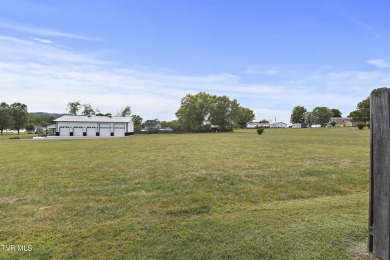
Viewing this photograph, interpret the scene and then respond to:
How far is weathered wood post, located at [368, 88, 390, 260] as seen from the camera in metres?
2.23

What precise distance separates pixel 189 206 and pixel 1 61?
45.4 feet

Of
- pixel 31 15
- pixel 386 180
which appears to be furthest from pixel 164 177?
pixel 31 15

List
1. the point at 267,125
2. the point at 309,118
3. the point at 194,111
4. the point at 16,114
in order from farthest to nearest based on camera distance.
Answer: the point at 267,125, the point at 309,118, the point at 16,114, the point at 194,111

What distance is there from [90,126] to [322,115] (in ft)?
296

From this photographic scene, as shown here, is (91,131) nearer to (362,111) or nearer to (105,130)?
(105,130)

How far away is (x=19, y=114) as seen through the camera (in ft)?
230

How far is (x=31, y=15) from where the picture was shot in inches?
375

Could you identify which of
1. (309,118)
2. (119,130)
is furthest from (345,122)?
(119,130)

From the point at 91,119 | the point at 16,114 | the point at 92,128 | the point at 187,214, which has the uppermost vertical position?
the point at 16,114

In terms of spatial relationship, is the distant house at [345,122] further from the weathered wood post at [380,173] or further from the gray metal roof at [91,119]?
the weathered wood post at [380,173]

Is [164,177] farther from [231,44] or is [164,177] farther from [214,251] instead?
[231,44]

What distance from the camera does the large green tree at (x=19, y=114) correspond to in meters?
69.1

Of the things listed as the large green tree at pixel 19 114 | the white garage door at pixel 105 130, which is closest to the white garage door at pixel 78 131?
the white garage door at pixel 105 130

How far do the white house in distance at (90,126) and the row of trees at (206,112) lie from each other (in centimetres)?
1729
